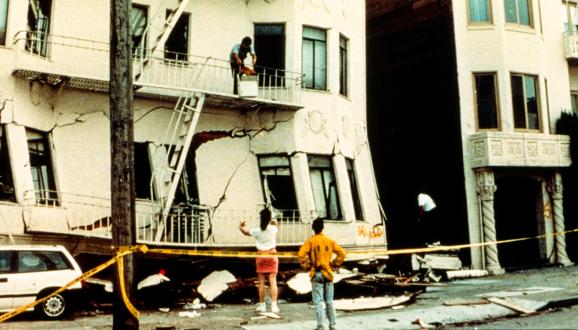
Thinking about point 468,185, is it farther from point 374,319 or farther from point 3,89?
point 3,89

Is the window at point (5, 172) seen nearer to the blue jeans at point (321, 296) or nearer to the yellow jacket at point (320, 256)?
the yellow jacket at point (320, 256)

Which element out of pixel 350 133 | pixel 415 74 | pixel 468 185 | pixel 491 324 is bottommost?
pixel 491 324

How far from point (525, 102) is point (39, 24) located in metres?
14.7

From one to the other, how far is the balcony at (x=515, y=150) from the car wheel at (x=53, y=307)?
12.9 metres

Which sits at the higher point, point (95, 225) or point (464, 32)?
point (464, 32)

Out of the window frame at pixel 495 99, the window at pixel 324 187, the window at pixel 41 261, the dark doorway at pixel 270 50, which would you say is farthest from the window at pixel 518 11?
the window at pixel 41 261

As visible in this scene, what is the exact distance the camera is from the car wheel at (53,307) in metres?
10.5

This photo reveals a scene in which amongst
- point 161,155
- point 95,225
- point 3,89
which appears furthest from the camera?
point 161,155

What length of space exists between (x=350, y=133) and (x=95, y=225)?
7407mm

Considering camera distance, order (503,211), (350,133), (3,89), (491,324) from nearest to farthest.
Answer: (491,324), (3,89), (350,133), (503,211)

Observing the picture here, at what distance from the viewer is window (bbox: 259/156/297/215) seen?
50.1 feet

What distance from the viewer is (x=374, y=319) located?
9703 millimetres

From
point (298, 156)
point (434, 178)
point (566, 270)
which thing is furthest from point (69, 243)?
point (566, 270)

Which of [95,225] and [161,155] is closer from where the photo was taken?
[95,225]
